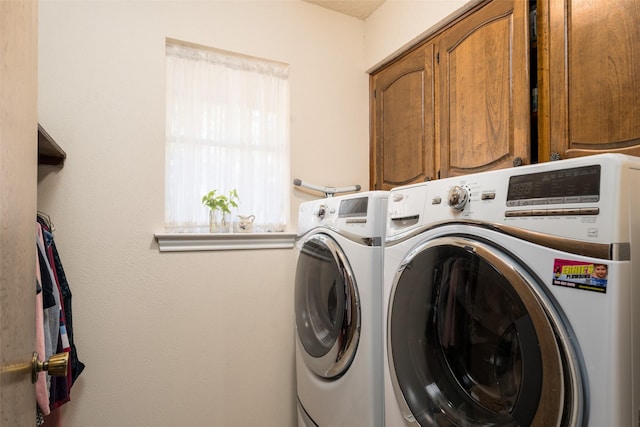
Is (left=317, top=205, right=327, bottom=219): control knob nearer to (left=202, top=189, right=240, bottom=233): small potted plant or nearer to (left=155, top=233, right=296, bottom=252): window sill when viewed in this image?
(left=155, top=233, right=296, bottom=252): window sill

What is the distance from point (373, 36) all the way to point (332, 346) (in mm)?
1831

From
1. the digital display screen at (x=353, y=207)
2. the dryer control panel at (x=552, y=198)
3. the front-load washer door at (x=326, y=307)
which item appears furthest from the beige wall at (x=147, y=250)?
the dryer control panel at (x=552, y=198)

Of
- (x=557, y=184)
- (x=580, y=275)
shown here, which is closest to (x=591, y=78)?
(x=557, y=184)

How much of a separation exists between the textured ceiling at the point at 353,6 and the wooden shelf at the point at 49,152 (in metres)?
1.56

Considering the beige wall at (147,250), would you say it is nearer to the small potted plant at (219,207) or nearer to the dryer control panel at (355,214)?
the small potted plant at (219,207)

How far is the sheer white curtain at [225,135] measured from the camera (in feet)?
5.98

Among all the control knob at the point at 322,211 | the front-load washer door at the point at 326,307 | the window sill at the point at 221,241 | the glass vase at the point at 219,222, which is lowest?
the front-load washer door at the point at 326,307

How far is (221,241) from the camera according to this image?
1.82m

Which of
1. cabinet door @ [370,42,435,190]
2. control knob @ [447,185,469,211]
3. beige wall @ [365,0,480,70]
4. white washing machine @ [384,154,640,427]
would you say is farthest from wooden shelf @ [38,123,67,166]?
beige wall @ [365,0,480,70]

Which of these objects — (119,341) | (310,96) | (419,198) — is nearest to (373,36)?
(310,96)

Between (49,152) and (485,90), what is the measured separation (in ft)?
5.94

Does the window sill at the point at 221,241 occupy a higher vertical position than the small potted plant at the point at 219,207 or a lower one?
lower

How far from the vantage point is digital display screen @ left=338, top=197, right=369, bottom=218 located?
4.36 ft

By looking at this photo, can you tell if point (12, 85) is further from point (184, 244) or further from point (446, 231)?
point (184, 244)
